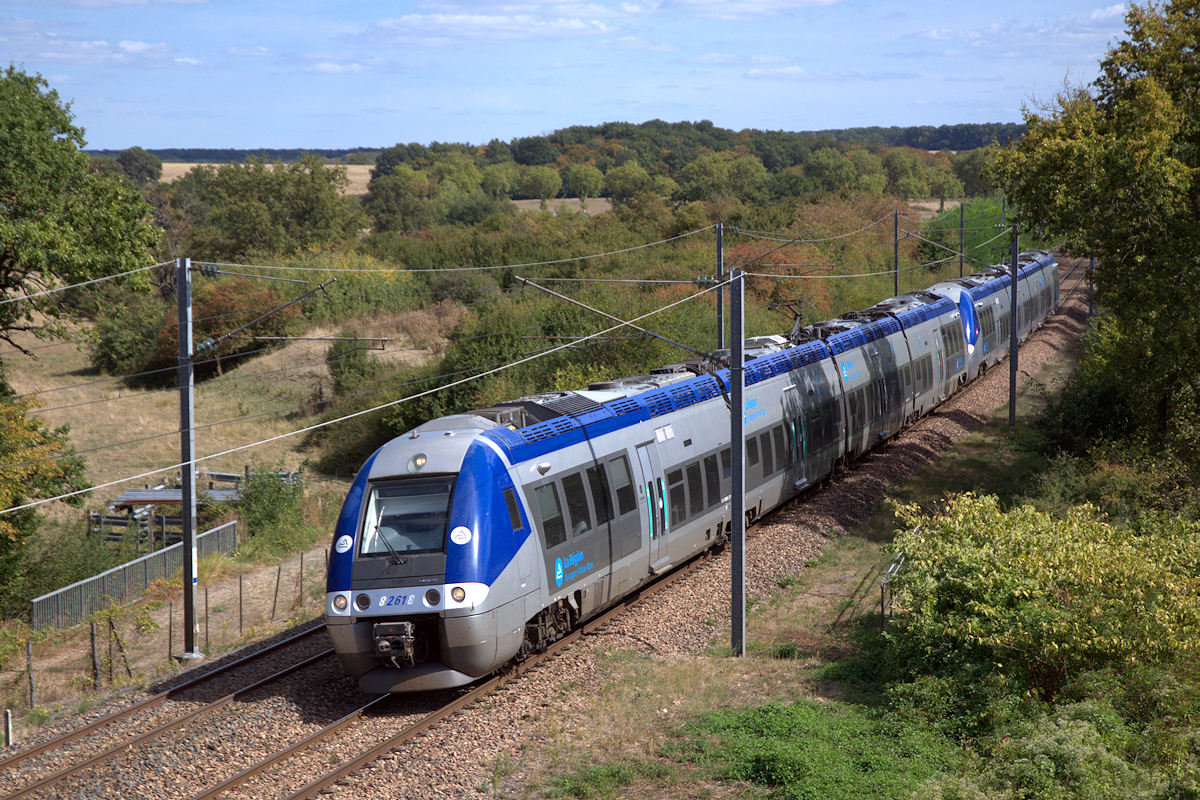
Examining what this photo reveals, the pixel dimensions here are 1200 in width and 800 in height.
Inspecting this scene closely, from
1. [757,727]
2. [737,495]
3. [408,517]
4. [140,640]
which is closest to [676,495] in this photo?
[737,495]

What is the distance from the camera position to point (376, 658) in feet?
40.1

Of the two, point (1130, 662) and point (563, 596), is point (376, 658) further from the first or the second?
point (1130, 662)

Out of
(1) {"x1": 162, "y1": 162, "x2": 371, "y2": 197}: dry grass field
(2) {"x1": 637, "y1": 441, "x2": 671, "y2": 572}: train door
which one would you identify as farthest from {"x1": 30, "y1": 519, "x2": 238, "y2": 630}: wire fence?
(1) {"x1": 162, "y1": 162, "x2": 371, "y2": 197}: dry grass field

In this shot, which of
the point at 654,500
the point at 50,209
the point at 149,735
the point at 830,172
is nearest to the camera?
the point at 149,735

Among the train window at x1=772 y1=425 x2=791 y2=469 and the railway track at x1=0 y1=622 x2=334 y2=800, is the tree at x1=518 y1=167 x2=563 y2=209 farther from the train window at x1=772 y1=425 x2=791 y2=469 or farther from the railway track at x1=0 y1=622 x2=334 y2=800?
the railway track at x1=0 y1=622 x2=334 y2=800

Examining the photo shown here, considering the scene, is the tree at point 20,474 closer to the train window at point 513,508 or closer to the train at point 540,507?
the train at point 540,507

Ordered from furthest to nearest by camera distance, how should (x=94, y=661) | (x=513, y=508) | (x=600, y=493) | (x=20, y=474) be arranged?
(x=20, y=474) < (x=94, y=661) < (x=600, y=493) < (x=513, y=508)

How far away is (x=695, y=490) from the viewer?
17.4m

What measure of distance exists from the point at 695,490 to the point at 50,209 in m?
18.8

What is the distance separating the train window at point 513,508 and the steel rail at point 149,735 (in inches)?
165

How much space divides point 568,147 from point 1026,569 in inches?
6761

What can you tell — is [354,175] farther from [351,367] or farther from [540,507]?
[540,507]

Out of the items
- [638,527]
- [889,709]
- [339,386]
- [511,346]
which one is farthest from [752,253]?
[889,709]

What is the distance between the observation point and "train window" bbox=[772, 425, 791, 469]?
67.6ft
